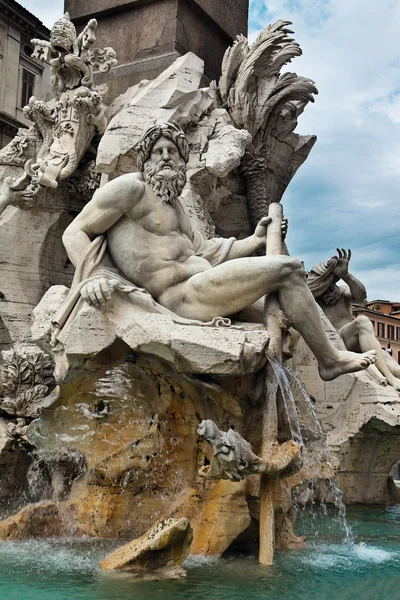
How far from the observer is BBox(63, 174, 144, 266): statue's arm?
17.4ft

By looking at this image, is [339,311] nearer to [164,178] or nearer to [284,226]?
[284,226]

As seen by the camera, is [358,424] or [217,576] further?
[358,424]

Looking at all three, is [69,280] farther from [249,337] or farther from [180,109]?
[249,337]

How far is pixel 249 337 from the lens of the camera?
15.9ft

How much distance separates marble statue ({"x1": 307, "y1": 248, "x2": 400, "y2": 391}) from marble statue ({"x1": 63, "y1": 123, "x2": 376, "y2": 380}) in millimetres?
2733

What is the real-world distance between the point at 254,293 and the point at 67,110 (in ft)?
11.7

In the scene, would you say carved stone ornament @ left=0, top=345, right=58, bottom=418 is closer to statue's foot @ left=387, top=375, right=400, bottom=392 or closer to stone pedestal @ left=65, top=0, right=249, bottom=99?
stone pedestal @ left=65, top=0, right=249, bottom=99

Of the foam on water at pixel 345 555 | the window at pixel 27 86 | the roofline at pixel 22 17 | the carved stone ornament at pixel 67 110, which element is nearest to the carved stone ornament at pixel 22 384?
the carved stone ornament at pixel 67 110

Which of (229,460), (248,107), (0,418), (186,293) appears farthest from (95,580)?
(248,107)

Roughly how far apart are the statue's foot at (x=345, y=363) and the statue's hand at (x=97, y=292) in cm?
169

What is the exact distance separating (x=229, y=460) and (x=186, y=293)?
142 centimetres

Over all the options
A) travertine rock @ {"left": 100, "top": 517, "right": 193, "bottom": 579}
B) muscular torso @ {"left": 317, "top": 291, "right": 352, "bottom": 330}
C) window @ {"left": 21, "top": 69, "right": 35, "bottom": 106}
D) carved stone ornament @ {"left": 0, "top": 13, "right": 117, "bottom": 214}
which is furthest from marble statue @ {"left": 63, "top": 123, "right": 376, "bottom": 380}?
A: window @ {"left": 21, "top": 69, "right": 35, "bottom": 106}

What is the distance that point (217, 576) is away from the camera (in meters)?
4.42

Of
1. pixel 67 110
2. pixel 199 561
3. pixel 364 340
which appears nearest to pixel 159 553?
pixel 199 561
